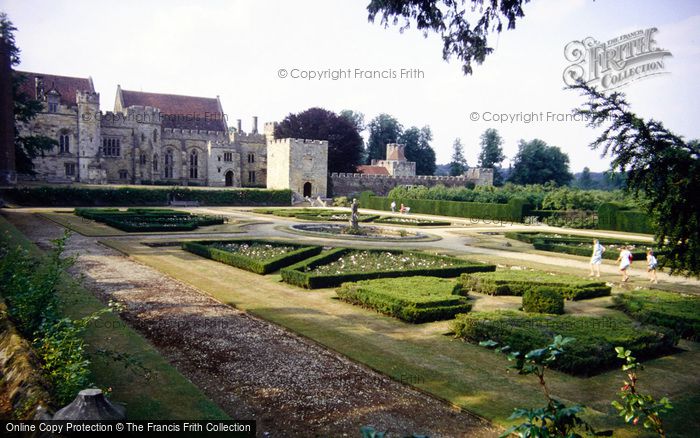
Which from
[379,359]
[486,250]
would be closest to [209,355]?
[379,359]

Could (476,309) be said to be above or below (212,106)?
below

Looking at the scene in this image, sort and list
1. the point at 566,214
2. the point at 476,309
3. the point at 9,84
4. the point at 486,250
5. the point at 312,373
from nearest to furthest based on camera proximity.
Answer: the point at 312,373 → the point at 476,309 → the point at 486,250 → the point at 9,84 → the point at 566,214

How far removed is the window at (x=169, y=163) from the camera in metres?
56.1

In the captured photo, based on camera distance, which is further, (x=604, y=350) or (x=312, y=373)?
(x=604, y=350)

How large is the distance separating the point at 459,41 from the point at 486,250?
15.0 meters

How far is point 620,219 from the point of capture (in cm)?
3272

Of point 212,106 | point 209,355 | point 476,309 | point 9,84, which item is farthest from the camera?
point 212,106

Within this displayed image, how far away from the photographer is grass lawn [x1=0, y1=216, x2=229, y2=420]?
18.1 ft

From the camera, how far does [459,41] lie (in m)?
7.93

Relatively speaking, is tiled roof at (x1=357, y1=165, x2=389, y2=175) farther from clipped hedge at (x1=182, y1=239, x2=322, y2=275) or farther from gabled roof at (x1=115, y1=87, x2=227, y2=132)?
clipped hedge at (x1=182, y1=239, x2=322, y2=275)

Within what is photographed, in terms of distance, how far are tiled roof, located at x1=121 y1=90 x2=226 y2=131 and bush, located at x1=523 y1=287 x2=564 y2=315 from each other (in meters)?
54.1

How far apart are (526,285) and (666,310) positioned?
3.22 metres

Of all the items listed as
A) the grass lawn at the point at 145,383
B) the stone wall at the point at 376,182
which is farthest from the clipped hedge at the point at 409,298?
the stone wall at the point at 376,182

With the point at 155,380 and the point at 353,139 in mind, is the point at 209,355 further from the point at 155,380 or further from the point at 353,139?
the point at 353,139
